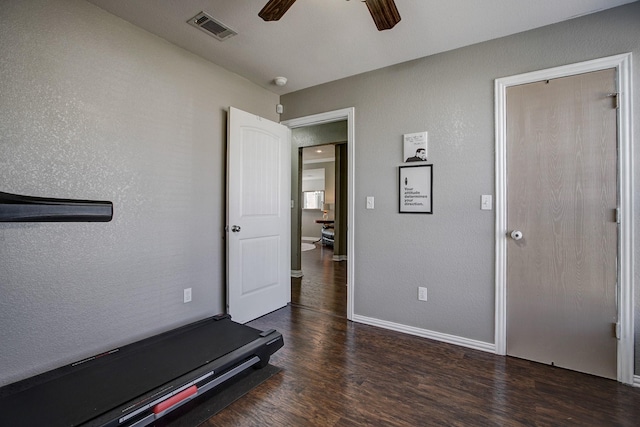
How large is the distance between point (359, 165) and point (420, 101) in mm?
805

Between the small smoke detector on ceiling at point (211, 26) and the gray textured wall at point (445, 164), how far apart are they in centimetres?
125

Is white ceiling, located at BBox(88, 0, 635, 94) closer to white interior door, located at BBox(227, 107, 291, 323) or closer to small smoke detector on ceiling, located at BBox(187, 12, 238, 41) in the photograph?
small smoke detector on ceiling, located at BBox(187, 12, 238, 41)

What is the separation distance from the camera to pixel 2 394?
1542mm

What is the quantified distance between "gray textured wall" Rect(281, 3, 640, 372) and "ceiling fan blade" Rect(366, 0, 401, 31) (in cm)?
110

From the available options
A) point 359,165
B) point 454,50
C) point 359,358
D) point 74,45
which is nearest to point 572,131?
point 454,50

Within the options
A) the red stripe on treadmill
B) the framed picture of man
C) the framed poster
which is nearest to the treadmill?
the red stripe on treadmill

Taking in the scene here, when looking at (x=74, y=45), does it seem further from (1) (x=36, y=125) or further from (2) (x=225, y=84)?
(2) (x=225, y=84)

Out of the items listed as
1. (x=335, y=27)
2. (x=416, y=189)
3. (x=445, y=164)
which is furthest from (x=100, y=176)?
(x=445, y=164)

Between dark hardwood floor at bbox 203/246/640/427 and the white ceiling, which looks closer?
dark hardwood floor at bbox 203/246/640/427

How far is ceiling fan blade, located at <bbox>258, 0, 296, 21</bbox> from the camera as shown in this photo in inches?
61.5

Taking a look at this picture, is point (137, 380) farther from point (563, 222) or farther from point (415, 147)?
point (563, 222)

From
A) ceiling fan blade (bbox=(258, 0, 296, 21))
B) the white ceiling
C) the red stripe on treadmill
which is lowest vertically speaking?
the red stripe on treadmill

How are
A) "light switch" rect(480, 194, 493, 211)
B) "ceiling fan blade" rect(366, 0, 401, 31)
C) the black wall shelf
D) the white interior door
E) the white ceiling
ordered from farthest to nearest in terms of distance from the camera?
the white interior door → "light switch" rect(480, 194, 493, 211) → the white ceiling → "ceiling fan blade" rect(366, 0, 401, 31) → the black wall shelf

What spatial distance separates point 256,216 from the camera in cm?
307
